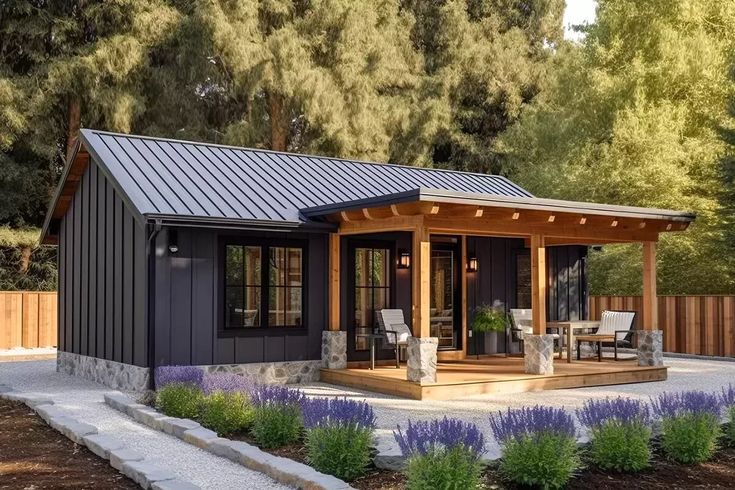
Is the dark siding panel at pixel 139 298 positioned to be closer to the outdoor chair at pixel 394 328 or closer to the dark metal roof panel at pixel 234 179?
the dark metal roof panel at pixel 234 179

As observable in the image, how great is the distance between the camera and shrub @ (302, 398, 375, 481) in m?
5.66

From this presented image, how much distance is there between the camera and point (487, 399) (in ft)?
32.9

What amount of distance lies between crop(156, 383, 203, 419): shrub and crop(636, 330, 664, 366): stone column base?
288 inches

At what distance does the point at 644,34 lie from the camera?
22938 mm

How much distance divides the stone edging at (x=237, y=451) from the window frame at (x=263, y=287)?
2258 mm

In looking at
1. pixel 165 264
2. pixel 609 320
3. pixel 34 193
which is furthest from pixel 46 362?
pixel 609 320

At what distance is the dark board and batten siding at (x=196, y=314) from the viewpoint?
10344mm

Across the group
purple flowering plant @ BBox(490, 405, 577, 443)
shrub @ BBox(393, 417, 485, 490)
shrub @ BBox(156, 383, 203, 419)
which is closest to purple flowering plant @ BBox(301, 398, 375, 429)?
shrub @ BBox(393, 417, 485, 490)

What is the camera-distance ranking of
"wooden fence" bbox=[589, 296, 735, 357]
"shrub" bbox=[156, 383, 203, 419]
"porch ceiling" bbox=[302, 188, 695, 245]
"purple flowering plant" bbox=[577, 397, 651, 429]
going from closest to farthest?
"purple flowering plant" bbox=[577, 397, 651, 429] < "shrub" bbox=[156, 383, 203, 419] < "porch ceiling" bbox=[302, 188, 695, 245] < "wooden fence" bbox=[589, 296, 735, 357]

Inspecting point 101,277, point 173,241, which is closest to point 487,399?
point 173,241

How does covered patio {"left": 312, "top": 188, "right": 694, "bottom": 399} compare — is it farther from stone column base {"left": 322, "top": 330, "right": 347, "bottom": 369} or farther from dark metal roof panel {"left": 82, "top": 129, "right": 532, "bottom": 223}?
dark metal roof panel {"left": 82, "top": 129, "right": 532, "bottom": 223}

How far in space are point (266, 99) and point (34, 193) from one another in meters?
7.02

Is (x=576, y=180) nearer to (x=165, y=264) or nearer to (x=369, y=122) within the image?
(x=369, y=122)

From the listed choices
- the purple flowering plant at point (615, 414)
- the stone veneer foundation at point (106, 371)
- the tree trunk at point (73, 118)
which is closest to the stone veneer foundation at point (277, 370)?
the stone veneer foundation at point (106, 371)
